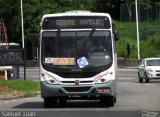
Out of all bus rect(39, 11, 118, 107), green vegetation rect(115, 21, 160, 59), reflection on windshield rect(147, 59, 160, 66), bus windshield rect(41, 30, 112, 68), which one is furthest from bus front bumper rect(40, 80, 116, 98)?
green vegetation rect(115, 21, 160, 59)

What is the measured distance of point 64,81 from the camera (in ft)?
67.1

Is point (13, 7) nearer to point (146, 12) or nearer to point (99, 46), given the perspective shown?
point (146, 12)

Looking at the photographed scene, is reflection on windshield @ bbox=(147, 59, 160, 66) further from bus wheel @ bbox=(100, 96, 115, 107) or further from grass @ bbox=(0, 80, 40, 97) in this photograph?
bus wheel @ bbox=(100, 96, 115, 107)

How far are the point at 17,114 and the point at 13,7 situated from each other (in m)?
69.7

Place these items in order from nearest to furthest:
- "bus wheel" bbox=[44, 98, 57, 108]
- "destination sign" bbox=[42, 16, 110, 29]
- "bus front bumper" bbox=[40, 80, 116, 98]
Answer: "bus front bumper" bbox=[40, 80, 116, 98] → "destination sign" bbox=[42, 16, 110, 29] → "bus wheel" bbox=[44, 98, 57, 108]

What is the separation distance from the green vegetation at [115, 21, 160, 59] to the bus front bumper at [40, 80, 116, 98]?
1824 inches

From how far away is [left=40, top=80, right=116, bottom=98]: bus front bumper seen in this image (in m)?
20.4

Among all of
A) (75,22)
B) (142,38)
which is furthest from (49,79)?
(142,38)

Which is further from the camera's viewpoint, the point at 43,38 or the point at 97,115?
the point at 43,38

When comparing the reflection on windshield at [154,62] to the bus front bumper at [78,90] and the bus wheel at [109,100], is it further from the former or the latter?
the bus front bumper at [78,90]

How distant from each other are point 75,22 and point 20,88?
1107 cm

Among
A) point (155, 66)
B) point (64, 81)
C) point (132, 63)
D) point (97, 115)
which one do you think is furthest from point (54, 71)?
point (132, 63)

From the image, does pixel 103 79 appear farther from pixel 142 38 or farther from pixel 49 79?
pixel 142 38

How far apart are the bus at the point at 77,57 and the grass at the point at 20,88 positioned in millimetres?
8947
